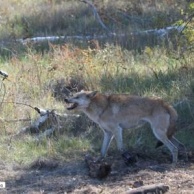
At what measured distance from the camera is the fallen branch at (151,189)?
7738 millimetres

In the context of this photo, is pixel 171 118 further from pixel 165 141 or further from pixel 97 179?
pixel 97 179

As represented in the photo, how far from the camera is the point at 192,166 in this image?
30.5 ft

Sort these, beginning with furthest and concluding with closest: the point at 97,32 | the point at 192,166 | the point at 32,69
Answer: the point at 97,32 < the point at 32,69 < the point at 192,166

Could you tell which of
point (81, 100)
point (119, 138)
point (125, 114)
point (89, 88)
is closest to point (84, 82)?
point (89, 88)

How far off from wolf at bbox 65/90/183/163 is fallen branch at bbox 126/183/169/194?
1.66m

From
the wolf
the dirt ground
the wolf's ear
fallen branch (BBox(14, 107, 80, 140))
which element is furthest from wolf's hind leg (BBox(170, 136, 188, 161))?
fallen branch (BBox(14, 107, 80, 140))

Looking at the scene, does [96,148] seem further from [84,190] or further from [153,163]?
[84,190]

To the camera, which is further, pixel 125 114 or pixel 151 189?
pixel 125 114

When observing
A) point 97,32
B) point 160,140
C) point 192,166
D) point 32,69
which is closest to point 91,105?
point 160,140

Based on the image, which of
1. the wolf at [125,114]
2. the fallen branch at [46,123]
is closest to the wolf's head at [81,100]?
the wolf at [125,114]

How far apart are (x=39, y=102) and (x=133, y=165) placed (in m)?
3.28

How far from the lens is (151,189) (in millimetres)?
7773

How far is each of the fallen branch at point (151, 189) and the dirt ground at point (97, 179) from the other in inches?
5.4

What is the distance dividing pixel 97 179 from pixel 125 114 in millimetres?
1445
